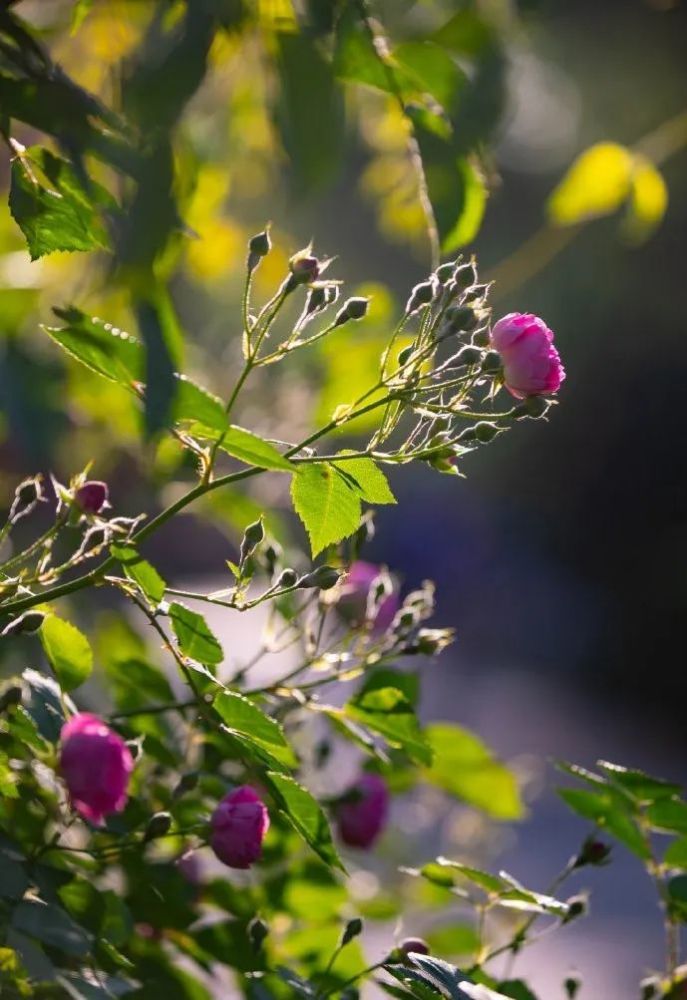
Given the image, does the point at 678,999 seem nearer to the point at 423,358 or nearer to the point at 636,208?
the point at 423,358

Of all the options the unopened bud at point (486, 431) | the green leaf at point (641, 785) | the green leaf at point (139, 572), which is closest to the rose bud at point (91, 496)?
the green leaf at point (139, 572)

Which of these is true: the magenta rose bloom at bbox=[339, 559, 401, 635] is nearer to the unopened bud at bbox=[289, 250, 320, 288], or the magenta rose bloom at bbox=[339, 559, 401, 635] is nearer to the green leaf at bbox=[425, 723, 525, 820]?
the green leaf at bbox=[425, 723, 525, 820]

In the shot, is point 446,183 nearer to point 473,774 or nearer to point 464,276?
point 464,276

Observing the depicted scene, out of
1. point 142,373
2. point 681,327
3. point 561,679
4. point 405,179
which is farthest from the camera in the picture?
point 681,327

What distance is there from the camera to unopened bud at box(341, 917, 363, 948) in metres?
0.54

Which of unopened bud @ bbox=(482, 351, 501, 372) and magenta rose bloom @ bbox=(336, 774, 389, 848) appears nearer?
unopened bud @ bbox=(482, 351, 501, 372)

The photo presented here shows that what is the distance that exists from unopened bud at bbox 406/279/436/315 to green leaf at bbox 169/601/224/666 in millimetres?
138

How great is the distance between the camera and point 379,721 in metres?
0.55

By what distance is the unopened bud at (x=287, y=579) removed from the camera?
49cm

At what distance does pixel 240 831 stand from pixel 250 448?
0.18 meters

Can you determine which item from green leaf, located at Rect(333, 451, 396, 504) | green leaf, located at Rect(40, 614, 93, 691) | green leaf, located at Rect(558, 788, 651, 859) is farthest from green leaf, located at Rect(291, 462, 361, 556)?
green leaf, located at Rect(558, 788, 651, 859)

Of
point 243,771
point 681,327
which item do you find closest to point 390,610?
point 243,771

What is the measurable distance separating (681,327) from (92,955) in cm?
653

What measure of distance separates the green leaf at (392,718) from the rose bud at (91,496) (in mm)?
171
